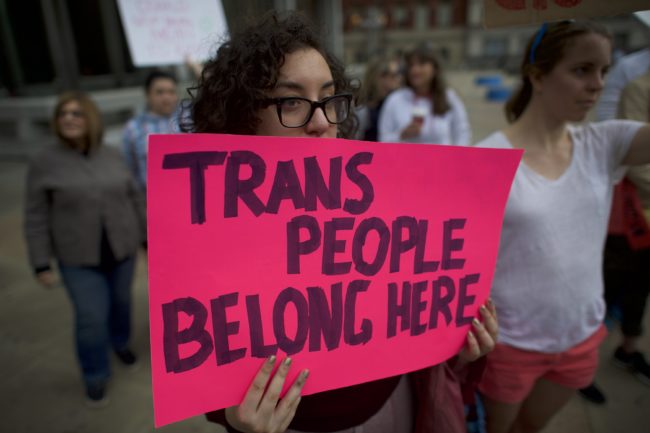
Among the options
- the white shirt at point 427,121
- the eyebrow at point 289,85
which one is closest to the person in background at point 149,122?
the white shirt at point 427,121

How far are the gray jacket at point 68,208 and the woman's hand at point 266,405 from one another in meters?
1.90

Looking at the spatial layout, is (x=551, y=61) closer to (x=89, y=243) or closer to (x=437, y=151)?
(x=437, y=151)

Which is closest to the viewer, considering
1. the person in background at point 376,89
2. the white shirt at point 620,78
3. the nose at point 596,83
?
the nose at point 596,83

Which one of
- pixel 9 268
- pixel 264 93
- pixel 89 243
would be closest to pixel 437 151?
pixel 264 93

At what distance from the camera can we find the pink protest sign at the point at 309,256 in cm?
81

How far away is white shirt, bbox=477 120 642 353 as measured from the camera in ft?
4.32

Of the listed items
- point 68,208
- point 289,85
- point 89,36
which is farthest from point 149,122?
point 89,36

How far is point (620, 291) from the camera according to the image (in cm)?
263

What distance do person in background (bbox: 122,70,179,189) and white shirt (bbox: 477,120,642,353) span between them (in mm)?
2373

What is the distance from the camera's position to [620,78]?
237 centimetres

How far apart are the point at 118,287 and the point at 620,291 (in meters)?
3.14

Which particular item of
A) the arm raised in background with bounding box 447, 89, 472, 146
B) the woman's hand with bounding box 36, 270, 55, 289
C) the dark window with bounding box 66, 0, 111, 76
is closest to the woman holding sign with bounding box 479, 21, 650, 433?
the arm raised in background with bounding box 447, 89, 472, 146

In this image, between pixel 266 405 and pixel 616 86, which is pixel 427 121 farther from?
pixel 266 405

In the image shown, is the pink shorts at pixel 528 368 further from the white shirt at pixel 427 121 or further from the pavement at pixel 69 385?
the white shirt at pixel 427 121
